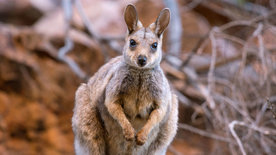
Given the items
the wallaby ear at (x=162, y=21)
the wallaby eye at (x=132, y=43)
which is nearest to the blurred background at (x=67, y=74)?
the wallaby ear at (x=162, y=21)

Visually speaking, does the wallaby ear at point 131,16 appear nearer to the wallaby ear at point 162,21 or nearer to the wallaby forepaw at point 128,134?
the wallaby ear at point 162,21

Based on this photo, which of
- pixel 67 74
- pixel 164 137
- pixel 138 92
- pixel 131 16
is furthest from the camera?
pixel 67 74

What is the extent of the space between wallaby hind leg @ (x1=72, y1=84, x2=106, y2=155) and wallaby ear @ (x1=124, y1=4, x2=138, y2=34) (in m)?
0.82

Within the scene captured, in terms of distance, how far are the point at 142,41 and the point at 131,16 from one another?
0.90 ft

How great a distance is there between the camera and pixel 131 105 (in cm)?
274

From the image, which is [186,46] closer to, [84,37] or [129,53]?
[84,37]

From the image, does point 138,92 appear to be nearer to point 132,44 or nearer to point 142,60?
point 142,60

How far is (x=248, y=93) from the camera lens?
16.0 ft

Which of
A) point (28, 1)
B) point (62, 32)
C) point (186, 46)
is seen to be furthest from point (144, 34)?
point (28, 1)

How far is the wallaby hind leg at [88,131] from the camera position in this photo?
9.52ft

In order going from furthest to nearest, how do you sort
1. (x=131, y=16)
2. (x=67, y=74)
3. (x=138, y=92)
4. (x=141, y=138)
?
(x=67, y=74) < (x=131, y=16) < (x=138, y=92) < (x=141, y=138)

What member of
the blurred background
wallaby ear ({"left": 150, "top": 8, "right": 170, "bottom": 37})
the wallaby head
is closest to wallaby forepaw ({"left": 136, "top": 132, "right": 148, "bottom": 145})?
the wallaby head

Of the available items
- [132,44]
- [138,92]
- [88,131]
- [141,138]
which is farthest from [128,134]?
[132,44]

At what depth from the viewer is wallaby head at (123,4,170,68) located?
270 centimetres
